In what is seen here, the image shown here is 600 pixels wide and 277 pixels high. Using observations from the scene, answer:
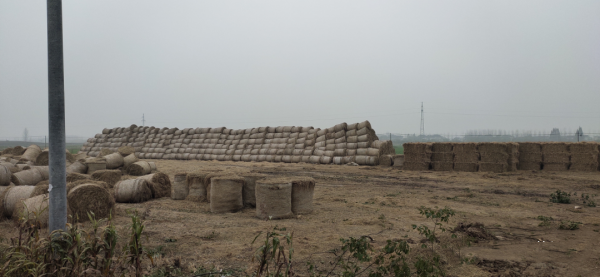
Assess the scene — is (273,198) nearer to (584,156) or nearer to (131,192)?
(131,192)

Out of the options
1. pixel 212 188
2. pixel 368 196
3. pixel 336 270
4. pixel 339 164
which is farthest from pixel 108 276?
pixel 339 164

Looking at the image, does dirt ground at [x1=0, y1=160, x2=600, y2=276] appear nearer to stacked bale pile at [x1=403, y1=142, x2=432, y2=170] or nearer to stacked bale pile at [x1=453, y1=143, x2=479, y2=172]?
stacked bale pile at [x1=453, y1=143, x2=479, y2=172]

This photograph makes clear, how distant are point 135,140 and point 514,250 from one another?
29706 millimetres

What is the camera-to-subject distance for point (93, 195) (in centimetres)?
641

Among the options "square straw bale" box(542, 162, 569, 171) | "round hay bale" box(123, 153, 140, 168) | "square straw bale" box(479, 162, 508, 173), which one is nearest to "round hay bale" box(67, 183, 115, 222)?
"round hay bale" box(123, 153, 140, 168)

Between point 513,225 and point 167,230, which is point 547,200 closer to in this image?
point 513,225

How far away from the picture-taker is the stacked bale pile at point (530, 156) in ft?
51.5

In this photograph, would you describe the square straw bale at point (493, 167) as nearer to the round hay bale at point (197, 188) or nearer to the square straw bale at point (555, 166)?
the square straw bale at point (555, 166)

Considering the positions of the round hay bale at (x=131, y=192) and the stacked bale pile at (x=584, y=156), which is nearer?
the round hay bale at (x=131, y=192)

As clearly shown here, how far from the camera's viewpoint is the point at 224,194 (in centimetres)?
732

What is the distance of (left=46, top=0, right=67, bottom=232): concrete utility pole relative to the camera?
3139 millimetres

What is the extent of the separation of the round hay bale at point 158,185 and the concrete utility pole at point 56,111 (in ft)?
19.2

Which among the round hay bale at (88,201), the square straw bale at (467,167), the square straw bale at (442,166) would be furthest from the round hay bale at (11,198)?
the square straw bale at (467,167)

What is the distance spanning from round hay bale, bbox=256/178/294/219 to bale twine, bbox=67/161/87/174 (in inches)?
296
